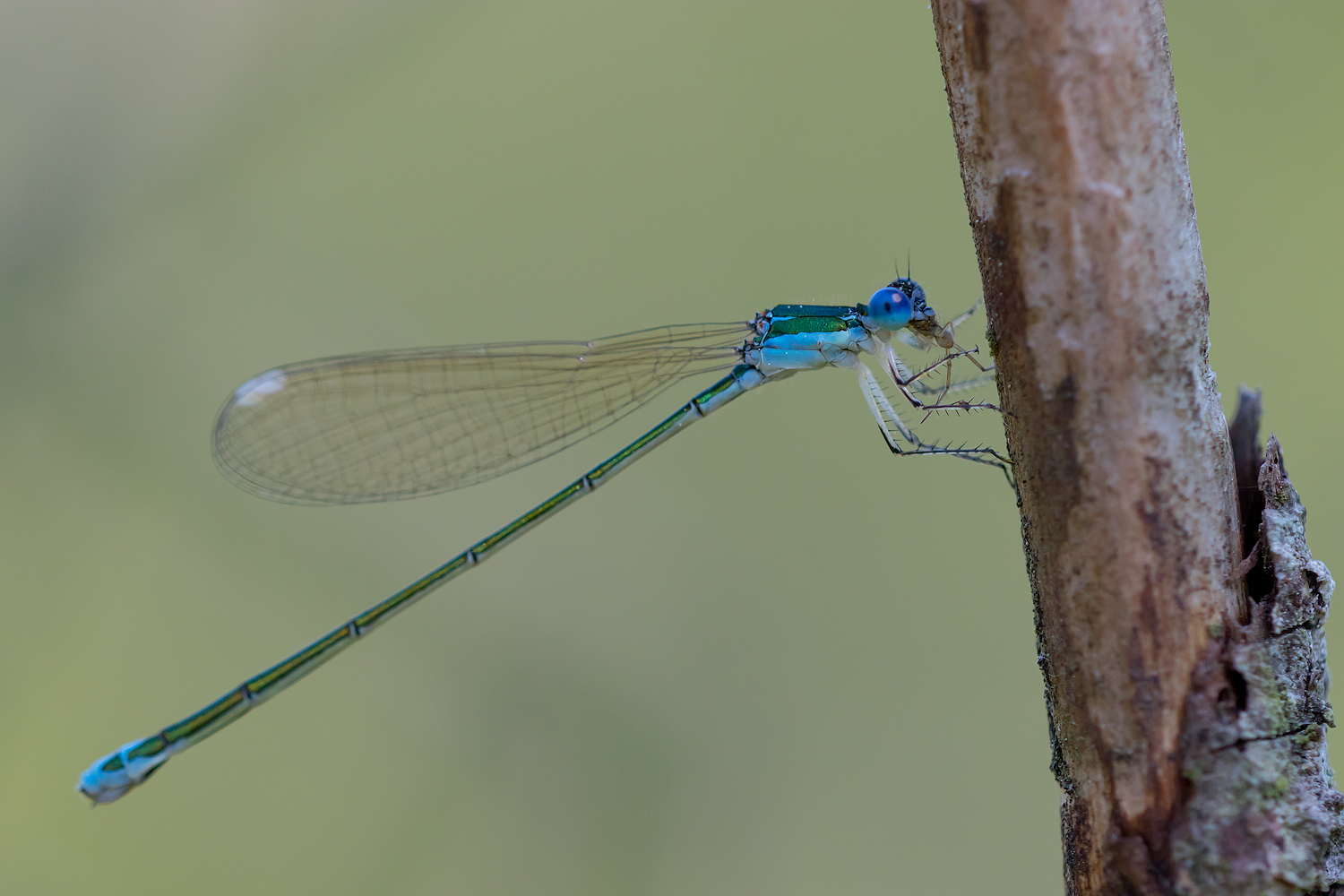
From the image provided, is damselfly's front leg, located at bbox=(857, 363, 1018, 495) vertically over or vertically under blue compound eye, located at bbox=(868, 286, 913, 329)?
under

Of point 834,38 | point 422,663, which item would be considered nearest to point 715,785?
point 422,663

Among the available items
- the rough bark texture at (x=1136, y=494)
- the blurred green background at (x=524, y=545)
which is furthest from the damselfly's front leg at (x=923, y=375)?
the blurred green background at (x=524, y=545)

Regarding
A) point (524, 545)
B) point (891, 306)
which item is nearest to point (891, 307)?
point (891, 306)

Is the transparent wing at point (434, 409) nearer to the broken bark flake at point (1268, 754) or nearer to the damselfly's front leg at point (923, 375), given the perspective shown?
the damselfly's front leg at point (923, 375)

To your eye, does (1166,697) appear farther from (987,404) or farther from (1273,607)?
(987,404)

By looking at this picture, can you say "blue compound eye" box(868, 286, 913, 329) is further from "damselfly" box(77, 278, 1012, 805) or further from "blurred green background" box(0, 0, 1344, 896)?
"blurred green background" box(0, 0, 1344, 896)

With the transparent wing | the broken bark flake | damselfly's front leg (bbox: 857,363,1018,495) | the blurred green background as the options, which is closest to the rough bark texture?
the broken bark flake

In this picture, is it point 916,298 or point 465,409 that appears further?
point 465,409

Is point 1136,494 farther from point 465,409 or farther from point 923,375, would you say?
point 465,409
